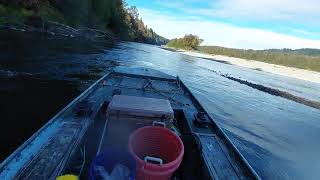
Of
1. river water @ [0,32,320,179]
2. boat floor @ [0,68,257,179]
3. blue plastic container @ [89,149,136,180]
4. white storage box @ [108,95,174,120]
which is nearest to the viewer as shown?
blue plastic container @ [89,149,136,180]

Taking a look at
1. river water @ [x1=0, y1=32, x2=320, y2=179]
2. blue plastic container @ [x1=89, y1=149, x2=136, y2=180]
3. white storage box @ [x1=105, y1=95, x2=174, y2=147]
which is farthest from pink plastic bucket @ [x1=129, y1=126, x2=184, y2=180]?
river water @ [x1=0, y1=32, x2=320, y2=179]

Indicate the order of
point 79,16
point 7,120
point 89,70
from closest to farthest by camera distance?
point 7,120
point 89,70
point 79,16

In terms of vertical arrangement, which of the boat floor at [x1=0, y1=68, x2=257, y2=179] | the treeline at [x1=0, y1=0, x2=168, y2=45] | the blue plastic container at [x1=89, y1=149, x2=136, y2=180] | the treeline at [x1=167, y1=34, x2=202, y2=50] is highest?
the treeline at [x1=0, y1=0, x2=168, y2=45]

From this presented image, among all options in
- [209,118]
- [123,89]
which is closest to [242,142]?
[209,118]

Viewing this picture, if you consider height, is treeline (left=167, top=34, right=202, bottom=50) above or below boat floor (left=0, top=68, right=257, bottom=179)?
below

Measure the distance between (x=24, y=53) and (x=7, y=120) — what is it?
14.2 m

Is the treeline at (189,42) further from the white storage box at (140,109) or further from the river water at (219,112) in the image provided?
the white storage box at (140,109)

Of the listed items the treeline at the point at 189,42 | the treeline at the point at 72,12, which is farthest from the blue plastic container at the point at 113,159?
the treeline at the point at 189,42

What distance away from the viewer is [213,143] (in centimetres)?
671

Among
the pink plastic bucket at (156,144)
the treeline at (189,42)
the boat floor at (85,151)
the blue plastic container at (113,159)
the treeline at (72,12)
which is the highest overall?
the treeline at (72,12)

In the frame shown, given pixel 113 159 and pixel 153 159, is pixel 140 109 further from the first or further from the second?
pixel 153 159

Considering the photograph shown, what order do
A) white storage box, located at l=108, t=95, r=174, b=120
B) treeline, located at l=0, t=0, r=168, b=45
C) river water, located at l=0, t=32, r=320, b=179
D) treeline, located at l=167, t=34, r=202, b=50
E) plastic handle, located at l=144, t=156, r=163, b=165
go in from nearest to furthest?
plastic handle, located at l=144, t=156, r=163, b=165 → white storage box, located at l=108, t=95, r=174, b=120 → river water, located at l=0, t=32, r=320, b=179 → treeline, located at l=0, t=0, r=168, b=45 → treeline, located at l=167, t=34, r=202, b=50

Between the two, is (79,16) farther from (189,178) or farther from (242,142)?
(189,178)

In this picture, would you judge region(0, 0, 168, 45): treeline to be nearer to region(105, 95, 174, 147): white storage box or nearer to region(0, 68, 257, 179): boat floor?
region(0, 68, 257, 179): boat floor
